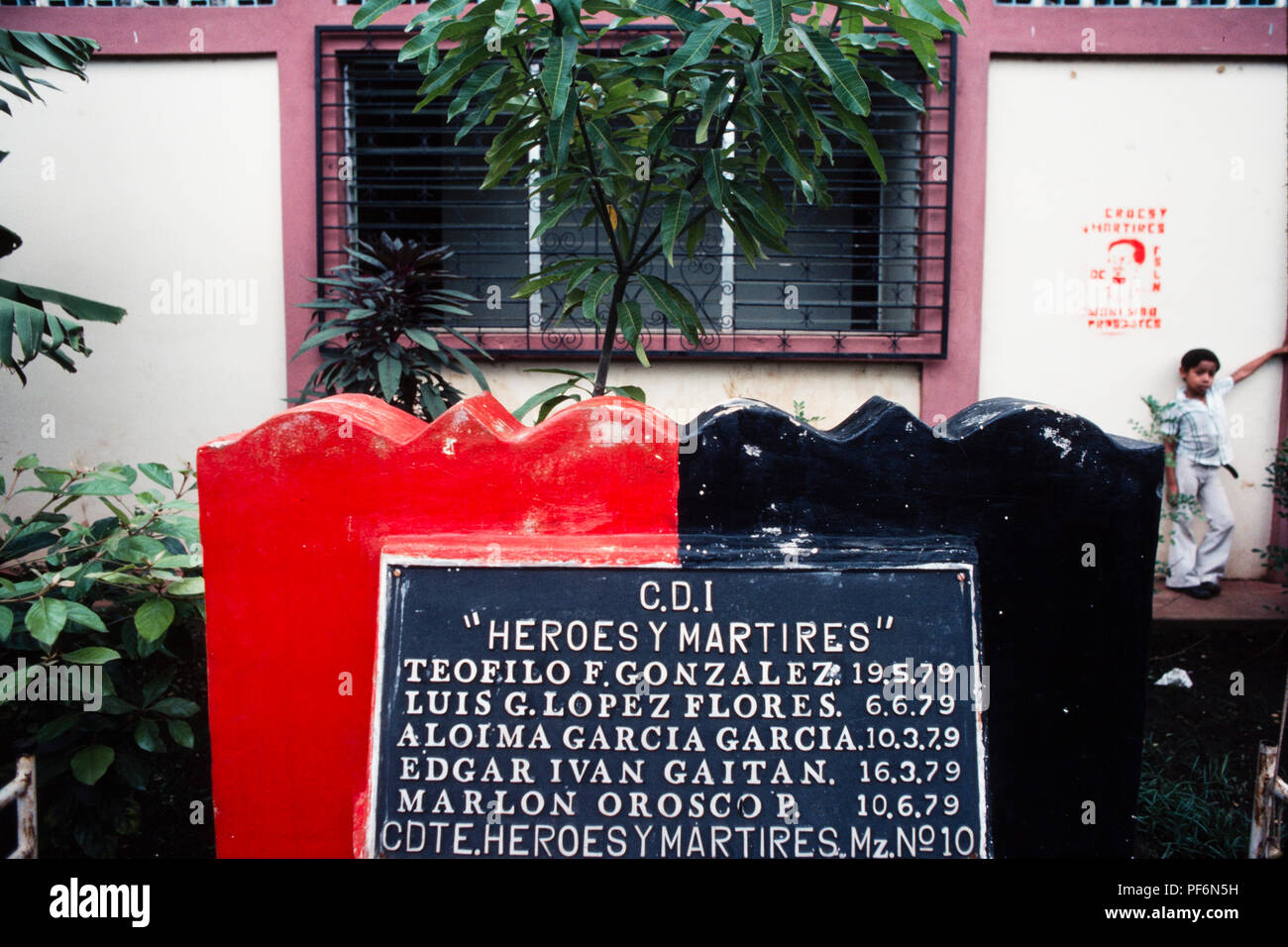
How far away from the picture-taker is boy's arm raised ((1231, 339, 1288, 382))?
17.5ft

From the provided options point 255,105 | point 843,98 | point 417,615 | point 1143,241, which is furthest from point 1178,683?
point 255,105

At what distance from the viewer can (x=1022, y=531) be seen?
6.98ft

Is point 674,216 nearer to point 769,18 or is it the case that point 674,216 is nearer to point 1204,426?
point 769,18

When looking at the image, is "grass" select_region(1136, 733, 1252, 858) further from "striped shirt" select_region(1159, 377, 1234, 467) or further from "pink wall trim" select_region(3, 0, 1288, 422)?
"pink wall trim" select_region(3, 0, 1288, 422)

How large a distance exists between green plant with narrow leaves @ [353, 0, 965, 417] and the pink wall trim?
264 centimetres

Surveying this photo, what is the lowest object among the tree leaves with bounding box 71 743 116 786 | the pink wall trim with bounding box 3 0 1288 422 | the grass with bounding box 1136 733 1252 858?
the grass with bounding box 1136 733 1252 858

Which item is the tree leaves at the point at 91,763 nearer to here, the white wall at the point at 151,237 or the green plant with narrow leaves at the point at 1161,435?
the white wall at the point at 151,237

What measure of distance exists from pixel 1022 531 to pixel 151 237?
5.20m

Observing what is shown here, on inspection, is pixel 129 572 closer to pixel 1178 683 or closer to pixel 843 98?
pixel 843 98

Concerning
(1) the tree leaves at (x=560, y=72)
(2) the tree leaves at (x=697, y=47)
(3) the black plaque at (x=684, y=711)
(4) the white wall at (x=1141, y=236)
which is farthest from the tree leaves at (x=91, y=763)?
(4) the white wall at (x=1141, y=236)

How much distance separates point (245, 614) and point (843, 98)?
1.94 m

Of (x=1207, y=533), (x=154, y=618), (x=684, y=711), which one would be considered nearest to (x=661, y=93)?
(x=684, y=711)

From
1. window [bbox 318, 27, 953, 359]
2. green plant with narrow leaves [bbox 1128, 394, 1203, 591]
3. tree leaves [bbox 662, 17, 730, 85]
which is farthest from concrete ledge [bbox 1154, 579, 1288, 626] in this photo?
tree leaves [bbox 662, 17, 730, 85]

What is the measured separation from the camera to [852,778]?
2.02 m
